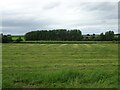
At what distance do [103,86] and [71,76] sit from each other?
1.17 m

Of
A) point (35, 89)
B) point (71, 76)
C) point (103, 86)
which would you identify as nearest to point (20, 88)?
point (35, 89)

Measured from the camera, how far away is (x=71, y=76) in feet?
26.5

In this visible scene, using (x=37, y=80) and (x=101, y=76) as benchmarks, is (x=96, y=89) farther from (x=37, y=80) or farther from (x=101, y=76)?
(x=37, y=80)

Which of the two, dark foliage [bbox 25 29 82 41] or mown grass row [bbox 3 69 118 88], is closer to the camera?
mown grass row [bbox 3 69 118 88]

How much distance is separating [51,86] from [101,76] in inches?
68.8

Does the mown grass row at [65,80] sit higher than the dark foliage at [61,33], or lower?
lower

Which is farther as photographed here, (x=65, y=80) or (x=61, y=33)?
(x=61, y=33)

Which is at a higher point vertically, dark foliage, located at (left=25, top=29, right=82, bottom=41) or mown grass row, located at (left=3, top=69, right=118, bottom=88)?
dark foliage, located at (left=25, top=29, right=82, bottom=41)

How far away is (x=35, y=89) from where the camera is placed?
718 centimetres

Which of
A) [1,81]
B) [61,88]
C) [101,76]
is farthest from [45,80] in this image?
[101,76]

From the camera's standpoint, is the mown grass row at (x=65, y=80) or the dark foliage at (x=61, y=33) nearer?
the mown grass row at (x=65, y=80)

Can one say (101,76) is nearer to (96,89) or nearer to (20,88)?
(96,89)

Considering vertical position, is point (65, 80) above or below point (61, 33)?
below

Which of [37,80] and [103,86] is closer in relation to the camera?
[103,86]
